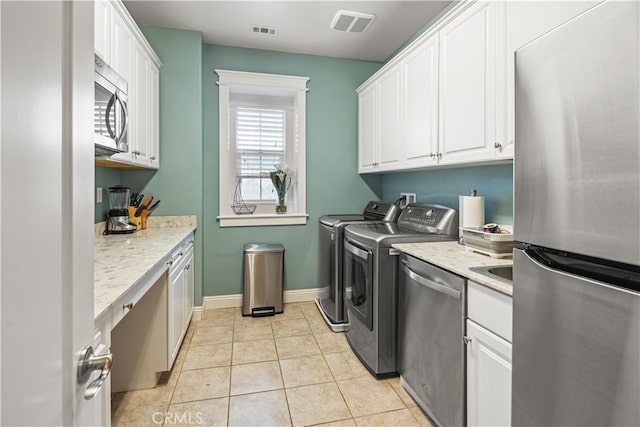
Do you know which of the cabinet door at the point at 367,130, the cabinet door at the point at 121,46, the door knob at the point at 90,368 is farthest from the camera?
the cabinet door at the point at 367,130

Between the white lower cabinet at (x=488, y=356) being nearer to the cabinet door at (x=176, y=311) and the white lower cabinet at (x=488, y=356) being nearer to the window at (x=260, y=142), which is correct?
the cabinet door at (x=176, y=311)

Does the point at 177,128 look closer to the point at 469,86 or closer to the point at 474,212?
the point at 469,86

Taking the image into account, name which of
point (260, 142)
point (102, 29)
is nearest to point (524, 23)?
point (102, 29)

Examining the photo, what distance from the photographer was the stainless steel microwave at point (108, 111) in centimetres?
155

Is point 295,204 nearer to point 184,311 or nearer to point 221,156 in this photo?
point 221,156

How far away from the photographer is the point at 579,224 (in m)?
0.79

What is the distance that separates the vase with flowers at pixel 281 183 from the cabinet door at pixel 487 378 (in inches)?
101

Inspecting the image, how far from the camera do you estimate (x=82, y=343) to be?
561mm

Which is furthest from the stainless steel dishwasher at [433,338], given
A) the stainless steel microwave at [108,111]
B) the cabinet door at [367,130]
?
the stainless steel microwave at [108,111]

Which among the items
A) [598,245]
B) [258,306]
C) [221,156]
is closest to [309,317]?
[258,306]

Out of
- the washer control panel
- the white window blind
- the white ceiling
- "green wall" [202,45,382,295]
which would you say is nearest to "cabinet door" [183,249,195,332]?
"green wall" [202,45,382,295]

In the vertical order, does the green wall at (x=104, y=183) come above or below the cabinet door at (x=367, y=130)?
below

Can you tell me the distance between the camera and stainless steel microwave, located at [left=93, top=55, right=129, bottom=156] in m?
1.55

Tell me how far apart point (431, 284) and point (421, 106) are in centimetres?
140
